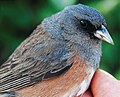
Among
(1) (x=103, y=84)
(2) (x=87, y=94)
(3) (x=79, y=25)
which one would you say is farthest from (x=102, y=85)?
(3) (x=79, y=25)

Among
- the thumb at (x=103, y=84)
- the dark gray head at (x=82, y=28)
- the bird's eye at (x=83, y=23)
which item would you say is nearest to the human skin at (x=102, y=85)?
the thumb at (x=103, y=84)

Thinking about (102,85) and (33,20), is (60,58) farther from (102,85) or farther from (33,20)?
(33,20)

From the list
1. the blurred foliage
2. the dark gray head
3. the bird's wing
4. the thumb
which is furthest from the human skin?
the blurred foliage

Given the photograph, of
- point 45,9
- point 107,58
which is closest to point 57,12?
point 45,9

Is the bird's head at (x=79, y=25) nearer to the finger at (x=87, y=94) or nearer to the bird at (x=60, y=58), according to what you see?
the bird at (x=60, y=58)

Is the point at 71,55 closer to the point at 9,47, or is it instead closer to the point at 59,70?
the point at 59,70

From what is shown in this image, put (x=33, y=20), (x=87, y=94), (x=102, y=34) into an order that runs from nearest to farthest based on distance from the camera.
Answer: (x=102, y=34) < (x=87, y=94) < (x=33, y=20)
